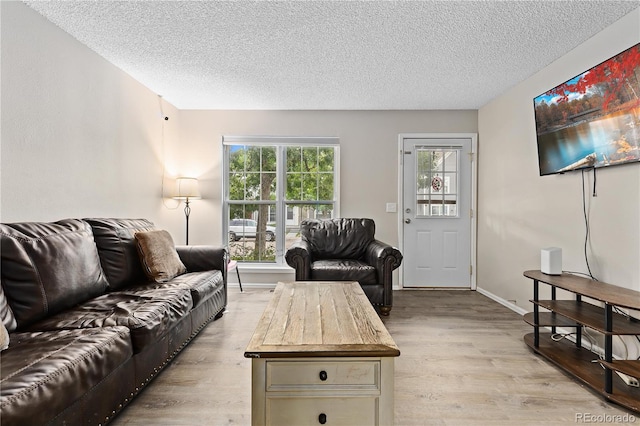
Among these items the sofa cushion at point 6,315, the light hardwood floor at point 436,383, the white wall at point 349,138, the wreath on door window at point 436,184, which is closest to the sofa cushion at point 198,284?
the light hardwood floor at point 436,383

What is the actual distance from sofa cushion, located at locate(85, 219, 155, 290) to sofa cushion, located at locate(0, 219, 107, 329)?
0.20 metres

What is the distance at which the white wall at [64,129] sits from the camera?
2102mm

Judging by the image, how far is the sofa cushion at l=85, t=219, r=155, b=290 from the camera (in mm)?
2400

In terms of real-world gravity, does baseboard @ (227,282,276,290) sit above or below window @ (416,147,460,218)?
below

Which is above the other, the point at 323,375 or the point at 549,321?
the point at 323,375

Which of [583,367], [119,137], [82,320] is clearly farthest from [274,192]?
[583,367]

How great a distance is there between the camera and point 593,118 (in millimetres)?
→ 2410

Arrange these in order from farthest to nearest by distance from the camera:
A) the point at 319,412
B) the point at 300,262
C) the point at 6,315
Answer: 1. the point at 300,262
2. the point at 6,315
3. the point at 319,412

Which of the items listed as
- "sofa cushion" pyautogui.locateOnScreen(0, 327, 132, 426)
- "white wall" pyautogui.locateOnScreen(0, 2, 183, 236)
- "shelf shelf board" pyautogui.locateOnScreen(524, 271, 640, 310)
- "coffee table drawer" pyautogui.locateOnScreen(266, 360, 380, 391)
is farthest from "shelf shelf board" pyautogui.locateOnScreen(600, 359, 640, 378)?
"white wall" pyautogui.locateOnScreen(0, 2, 183, 236)

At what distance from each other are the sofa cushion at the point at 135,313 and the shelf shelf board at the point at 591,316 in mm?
2439

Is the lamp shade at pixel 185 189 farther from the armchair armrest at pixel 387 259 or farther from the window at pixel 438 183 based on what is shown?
the window at pixel 438 183

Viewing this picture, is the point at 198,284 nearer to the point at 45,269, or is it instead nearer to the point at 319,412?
the point at 45,269

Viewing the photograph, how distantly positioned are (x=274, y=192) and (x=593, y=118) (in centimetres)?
333

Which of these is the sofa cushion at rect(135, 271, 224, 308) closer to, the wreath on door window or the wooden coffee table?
the wooden coffee table
